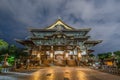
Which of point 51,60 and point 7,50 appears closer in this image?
point 7,50

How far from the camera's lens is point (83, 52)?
39750mm

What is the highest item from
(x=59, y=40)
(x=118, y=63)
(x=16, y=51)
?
(x=59, y=40)

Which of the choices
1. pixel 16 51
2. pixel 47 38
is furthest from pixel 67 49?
pixel 16 51

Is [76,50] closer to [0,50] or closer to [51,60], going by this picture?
[51,60]

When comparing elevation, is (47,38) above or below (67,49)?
above

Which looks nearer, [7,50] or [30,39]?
[7,50]

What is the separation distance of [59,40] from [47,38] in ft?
10.0

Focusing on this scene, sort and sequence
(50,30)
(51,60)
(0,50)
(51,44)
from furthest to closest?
(50,30), (51,44), (51,60), (0,50)

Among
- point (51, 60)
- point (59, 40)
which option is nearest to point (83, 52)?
point (59, 40)

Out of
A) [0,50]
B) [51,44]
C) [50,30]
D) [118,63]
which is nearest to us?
[118,63]

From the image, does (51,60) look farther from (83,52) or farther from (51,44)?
(83,52)

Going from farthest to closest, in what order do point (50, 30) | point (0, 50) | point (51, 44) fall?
1. point (50, 30)
2. point (51, 44)
3. point (0, 50)

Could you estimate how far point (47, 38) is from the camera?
124 feet

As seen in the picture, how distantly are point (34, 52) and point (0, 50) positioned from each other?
13.0 meters
